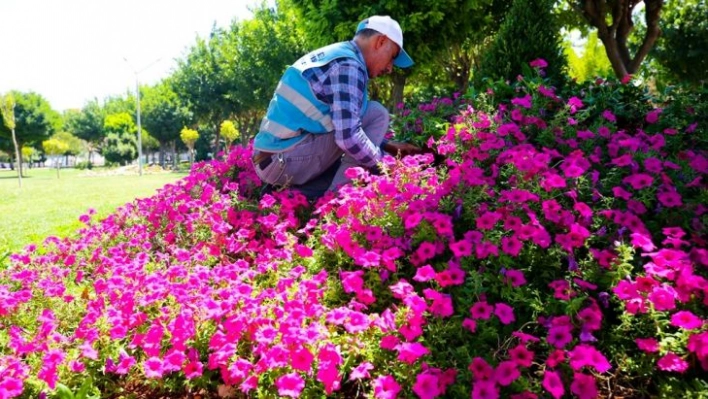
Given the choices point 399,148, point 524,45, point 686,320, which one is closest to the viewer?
point 686,320

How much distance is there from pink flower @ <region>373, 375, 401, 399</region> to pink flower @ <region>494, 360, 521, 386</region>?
342mm

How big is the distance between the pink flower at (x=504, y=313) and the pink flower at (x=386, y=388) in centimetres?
48

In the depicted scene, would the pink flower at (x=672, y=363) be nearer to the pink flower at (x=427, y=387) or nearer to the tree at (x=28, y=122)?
the pink flower at (x=427, y=387)

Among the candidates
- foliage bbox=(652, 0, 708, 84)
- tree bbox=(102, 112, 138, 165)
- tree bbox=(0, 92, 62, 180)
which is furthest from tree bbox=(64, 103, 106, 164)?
foliage bbox=(652, 0, 708, 84)

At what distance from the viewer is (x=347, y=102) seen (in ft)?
11.3

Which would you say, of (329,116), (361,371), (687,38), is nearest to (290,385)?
(361,371)

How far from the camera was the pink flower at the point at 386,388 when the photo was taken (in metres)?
1.72

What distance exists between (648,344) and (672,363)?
0.09 meters

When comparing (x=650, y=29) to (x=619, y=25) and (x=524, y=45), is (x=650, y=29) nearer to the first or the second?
(x=619, y=25)

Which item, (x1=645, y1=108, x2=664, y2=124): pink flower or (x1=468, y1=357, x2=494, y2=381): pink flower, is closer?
(x1=468, y1=357, x2=494, y2=381): pink flower

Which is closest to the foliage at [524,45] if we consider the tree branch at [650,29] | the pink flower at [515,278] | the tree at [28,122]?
the pink flower at [515,278]

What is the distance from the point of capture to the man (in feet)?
11.3

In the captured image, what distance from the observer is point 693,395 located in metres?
1.65

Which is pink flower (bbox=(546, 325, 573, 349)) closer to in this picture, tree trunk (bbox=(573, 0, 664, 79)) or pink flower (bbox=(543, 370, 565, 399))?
pink flower (bbox=(543, 370, 565, 399))
